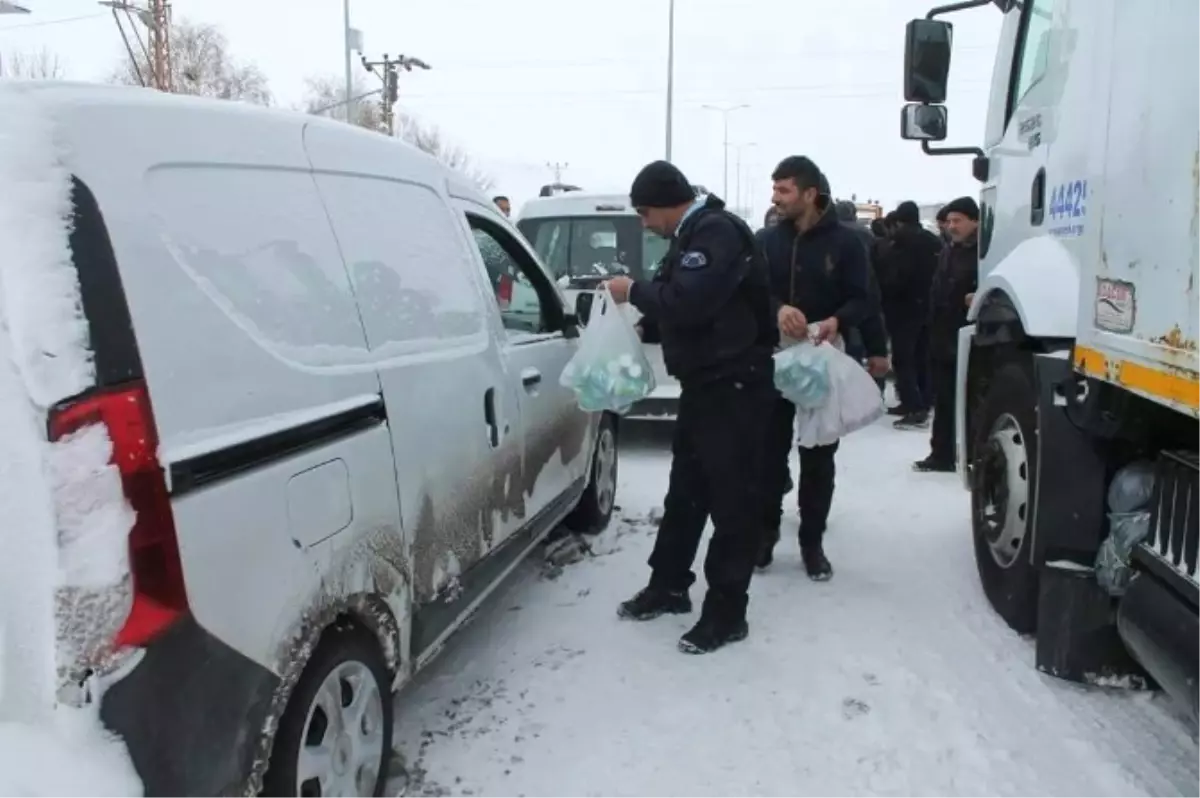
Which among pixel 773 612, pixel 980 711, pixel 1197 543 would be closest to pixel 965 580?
pixel 773 612

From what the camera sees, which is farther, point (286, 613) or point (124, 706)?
point (286, 613)

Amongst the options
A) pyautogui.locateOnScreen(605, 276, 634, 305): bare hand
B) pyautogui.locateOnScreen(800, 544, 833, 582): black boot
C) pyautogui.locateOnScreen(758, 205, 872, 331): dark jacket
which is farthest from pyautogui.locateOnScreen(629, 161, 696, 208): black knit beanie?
pyautogui.locateOnScreen(800, 544, 833, 582): black boot

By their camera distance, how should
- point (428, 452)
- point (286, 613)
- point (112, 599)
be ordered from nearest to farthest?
point (112, 599) → point (286, 613) → point (428, 452)

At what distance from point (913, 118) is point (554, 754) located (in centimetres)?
330

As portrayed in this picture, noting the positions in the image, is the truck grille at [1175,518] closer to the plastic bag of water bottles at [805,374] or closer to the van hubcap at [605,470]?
the plastic bag of water bottles at [805,374]

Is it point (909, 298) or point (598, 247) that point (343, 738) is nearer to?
point (598, 247)

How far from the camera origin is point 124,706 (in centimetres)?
174

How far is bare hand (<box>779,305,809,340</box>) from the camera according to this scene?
4.14 metres

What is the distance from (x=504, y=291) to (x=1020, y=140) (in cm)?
217

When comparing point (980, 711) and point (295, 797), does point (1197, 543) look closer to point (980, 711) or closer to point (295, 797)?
point (980, 711)

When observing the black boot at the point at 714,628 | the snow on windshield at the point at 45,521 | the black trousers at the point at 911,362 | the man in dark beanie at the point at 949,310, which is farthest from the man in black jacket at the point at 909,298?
the snow on windshield at the point at 45,521

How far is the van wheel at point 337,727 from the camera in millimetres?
2205

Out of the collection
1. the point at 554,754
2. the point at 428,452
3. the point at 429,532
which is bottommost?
the point at 554,754

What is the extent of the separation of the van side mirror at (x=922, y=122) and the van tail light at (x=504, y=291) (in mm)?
2011
